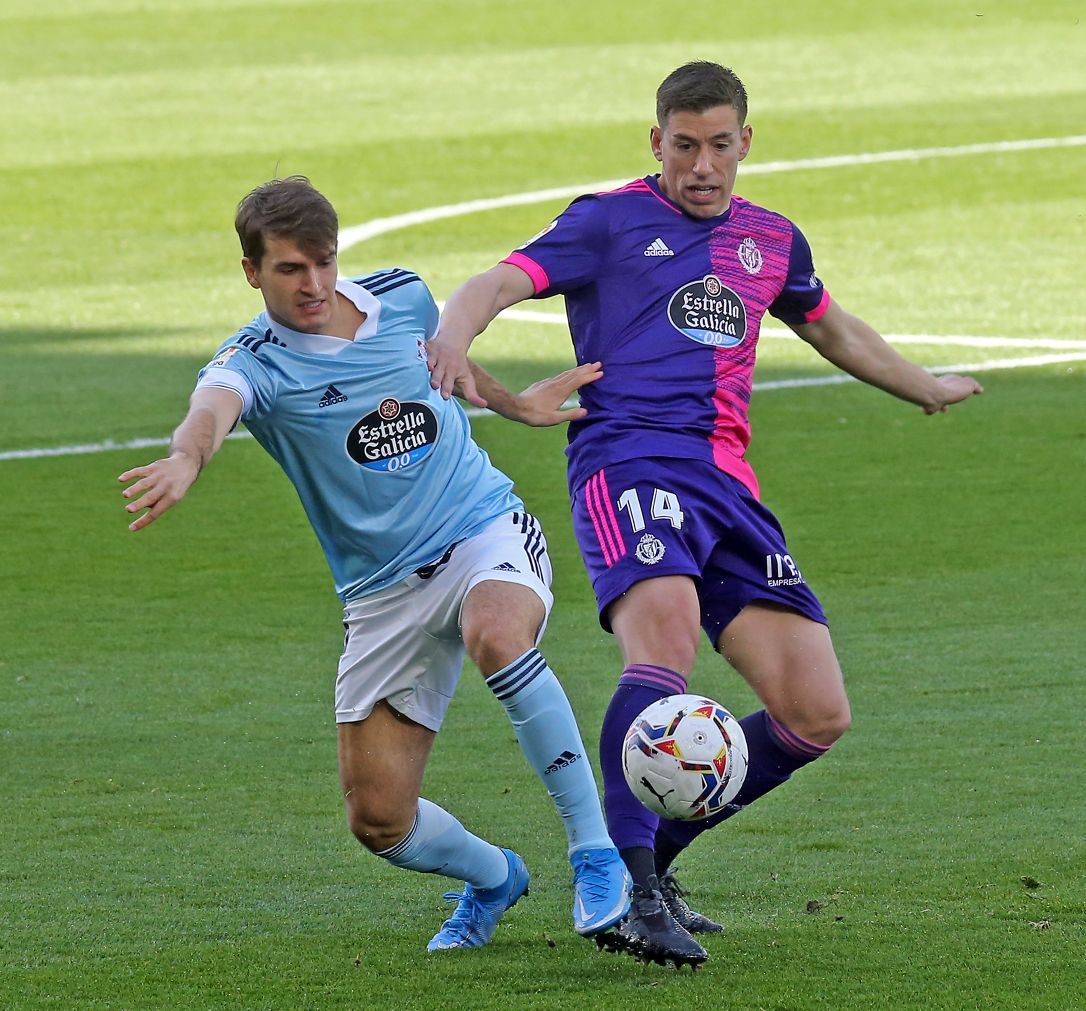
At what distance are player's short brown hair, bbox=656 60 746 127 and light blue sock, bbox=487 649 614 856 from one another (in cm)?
148

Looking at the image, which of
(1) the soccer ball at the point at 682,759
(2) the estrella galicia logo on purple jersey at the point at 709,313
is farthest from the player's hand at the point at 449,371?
(1) the soccer ball at the point at 682,759

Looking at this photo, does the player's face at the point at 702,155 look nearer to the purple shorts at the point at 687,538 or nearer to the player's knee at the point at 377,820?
the purple shorts at the point at 687,538

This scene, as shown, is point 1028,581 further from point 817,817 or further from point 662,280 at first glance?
point 662,280

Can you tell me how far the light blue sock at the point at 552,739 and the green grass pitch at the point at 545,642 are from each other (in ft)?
1.14

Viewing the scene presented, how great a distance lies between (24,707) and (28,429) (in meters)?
5.85

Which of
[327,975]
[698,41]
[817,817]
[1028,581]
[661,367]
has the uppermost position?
[661,367]

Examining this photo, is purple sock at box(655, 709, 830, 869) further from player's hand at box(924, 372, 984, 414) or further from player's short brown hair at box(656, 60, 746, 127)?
player's short brown hair at box(656, 60, 746, 127)

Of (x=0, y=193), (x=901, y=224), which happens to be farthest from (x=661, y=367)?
(x=0, y=193)

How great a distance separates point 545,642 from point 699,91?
3608 millimetres

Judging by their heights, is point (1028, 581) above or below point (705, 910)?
below

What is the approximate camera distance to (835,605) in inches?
363

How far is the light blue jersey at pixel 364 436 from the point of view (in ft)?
17.3

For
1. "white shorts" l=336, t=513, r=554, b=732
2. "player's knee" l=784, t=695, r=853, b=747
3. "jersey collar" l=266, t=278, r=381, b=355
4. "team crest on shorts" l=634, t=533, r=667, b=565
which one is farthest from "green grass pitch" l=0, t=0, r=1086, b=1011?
"jersey collar" l=266, t=278, r=381, b=355

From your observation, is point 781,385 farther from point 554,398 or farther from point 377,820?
point 377,820
